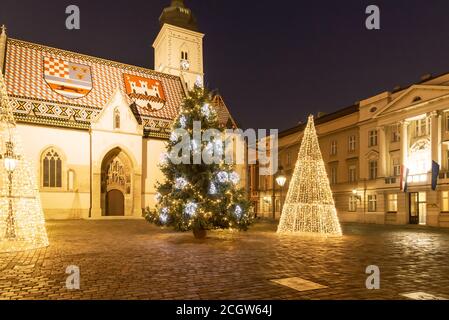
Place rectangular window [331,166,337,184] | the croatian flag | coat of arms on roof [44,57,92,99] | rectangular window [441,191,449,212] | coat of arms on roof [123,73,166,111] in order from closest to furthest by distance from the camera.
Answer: rectangular window [441,191,449,212]
the croatian flag
coat of arms on roof [44,57,92,99]
coat of arms on roof [123,73,166,111]
rectangular window [331,166,337,184]

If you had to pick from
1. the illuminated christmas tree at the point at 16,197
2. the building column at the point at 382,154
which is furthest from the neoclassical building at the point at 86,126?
the illuminated christmas tree at the point at 16,197

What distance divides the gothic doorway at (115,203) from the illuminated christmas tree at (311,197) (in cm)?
2054

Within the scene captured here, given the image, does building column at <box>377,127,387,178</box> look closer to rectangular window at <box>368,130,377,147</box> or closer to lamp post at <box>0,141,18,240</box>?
rectangular window at <box>368,130,377,147</box>

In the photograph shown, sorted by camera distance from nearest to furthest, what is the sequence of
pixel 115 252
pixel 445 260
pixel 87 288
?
pixel 87 288 < pixel 445 260 < pixel 115 252

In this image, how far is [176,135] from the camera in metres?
16.3

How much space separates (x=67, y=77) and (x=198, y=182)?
25.3 metres

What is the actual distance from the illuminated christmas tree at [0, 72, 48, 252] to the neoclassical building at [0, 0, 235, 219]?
19.0m

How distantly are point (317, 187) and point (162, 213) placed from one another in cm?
767

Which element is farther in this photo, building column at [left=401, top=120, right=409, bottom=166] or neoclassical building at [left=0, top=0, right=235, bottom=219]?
building column at [left=401, top=120, right=409, bottom=166]

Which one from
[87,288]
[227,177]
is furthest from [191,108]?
[87,288]

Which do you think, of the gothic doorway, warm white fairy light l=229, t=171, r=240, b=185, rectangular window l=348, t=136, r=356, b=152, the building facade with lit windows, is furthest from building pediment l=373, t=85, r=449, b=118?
the gothic doorway

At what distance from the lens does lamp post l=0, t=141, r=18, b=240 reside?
1238 centimetres

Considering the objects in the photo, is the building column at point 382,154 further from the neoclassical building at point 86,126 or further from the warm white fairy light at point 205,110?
the warm white fairy light at point 205,110

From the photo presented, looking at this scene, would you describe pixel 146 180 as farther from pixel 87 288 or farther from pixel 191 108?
pixel 87 288
